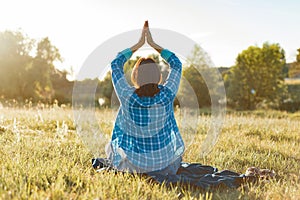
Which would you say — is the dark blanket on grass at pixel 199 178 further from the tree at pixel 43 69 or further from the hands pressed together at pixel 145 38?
the tree at pixel 43 69

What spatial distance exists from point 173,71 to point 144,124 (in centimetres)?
70

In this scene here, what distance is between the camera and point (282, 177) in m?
4.18

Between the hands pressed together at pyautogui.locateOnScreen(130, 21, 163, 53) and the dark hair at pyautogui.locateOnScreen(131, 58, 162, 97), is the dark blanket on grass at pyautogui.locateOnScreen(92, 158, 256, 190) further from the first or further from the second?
the hands pressed together at pyautogui.locateOnScreen(130, 21, 163, 53)

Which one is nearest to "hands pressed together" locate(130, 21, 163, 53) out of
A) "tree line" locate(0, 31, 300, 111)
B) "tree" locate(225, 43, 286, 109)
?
"tree line" locate(0, 31, 300, 111)

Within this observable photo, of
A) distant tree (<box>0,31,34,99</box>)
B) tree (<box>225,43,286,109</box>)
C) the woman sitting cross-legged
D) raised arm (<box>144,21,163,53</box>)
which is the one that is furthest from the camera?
distant tree (<box>0,31,34,99</box>)

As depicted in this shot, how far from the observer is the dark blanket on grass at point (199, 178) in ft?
11.8

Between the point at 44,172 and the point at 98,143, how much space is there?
2.38 metres

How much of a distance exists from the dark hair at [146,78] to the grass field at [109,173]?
90cm

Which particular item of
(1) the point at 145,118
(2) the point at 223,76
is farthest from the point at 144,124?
(2) the point at 223,76

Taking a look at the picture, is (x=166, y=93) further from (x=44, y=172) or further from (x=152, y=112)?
(x=44, y=172)

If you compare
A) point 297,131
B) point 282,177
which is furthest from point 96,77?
point 297,131

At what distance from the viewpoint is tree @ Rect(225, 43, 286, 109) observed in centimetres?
2819

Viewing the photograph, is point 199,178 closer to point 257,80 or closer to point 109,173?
point 109,173

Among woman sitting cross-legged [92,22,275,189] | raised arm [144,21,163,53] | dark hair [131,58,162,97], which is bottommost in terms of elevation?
woman sitting cross-legged [92,22,275,189]
